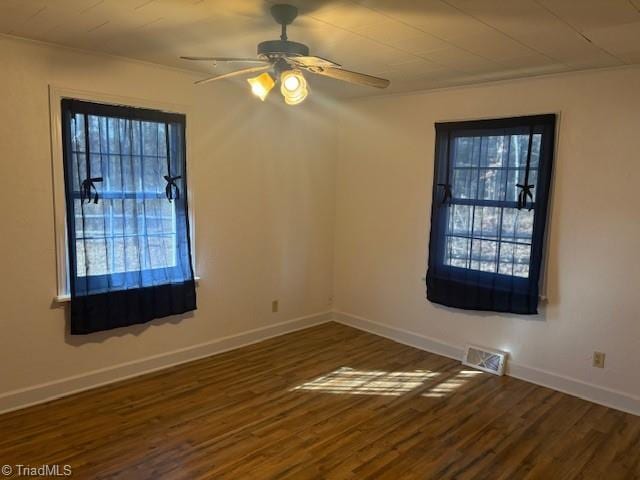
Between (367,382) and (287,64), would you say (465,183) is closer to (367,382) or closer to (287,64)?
(367,382)

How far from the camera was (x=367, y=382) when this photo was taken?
3727mm

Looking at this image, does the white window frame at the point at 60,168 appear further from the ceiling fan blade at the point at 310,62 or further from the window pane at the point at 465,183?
the window pane at the point at 465,183

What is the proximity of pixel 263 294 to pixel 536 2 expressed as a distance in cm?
327

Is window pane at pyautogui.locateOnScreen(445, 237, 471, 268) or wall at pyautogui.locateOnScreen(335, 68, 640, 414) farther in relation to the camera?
window pane at pyautogui.locateOnScreen(445, 237, 471, 268)

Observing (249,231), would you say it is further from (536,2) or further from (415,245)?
(536,2)

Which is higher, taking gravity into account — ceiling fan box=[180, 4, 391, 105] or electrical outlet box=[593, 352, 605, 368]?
ceiling fan box=[180, 4, 391, 105]

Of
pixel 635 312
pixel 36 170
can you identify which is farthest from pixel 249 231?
pixel 635 312

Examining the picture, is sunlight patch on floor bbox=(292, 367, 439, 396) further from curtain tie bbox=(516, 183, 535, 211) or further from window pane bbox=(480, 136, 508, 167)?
window pane bbox=(480, 136, 508, 167)

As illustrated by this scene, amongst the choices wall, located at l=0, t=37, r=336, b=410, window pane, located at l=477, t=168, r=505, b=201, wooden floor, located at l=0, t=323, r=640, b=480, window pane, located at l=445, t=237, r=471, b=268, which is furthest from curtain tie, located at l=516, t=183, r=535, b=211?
wall, located at l=0, t=37, r=336, b=410

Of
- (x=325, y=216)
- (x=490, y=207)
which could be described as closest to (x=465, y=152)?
(x=490, y=207)

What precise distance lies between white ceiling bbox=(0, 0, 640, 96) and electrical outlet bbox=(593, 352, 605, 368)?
6.64ft

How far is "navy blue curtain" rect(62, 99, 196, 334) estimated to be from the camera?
328 cm

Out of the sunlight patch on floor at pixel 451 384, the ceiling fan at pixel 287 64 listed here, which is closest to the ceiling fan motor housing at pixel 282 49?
the ceiling fan at pixel 287 64

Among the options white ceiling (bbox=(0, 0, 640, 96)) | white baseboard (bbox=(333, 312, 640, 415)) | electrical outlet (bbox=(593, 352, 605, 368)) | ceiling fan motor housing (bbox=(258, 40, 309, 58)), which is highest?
white ceiling (bbox=(0, 0, 640, 96))
